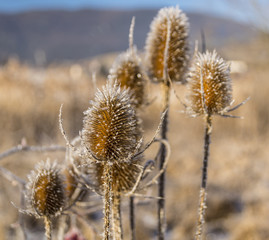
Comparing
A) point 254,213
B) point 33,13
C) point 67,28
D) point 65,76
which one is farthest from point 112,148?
point 33,13

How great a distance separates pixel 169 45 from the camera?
43.1 inches

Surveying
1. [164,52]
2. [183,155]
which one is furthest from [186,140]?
[164,52]

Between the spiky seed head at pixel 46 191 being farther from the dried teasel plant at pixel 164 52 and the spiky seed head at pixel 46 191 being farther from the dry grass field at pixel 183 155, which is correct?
the dry grass field at pixel 183 155

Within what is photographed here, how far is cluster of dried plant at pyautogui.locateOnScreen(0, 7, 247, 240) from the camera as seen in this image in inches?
30.4

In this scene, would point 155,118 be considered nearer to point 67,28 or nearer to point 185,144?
point 185,144

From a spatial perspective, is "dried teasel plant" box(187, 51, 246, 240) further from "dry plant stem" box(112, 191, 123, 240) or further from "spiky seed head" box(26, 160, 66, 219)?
"spiky seed head" box(26, 160, 66, 219)

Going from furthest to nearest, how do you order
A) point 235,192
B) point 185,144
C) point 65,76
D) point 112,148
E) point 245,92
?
point 65,76 → point 245,92 → point 185,144 → point 235,192 → point 112,148

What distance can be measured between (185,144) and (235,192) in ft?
8.26

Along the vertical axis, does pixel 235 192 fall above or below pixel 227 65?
below

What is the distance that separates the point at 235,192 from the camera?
14.9 ft

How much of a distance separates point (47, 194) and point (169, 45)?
0.63 m

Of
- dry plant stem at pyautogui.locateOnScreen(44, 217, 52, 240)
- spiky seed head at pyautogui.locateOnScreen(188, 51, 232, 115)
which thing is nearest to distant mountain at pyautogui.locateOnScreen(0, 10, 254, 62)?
spiky seed head at pyautogui.locateOnScreen(188, 51, 232, 115)

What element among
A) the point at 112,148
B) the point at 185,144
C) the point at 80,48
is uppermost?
the point at 80,48

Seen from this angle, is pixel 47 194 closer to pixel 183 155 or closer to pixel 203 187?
pixel 203 187
